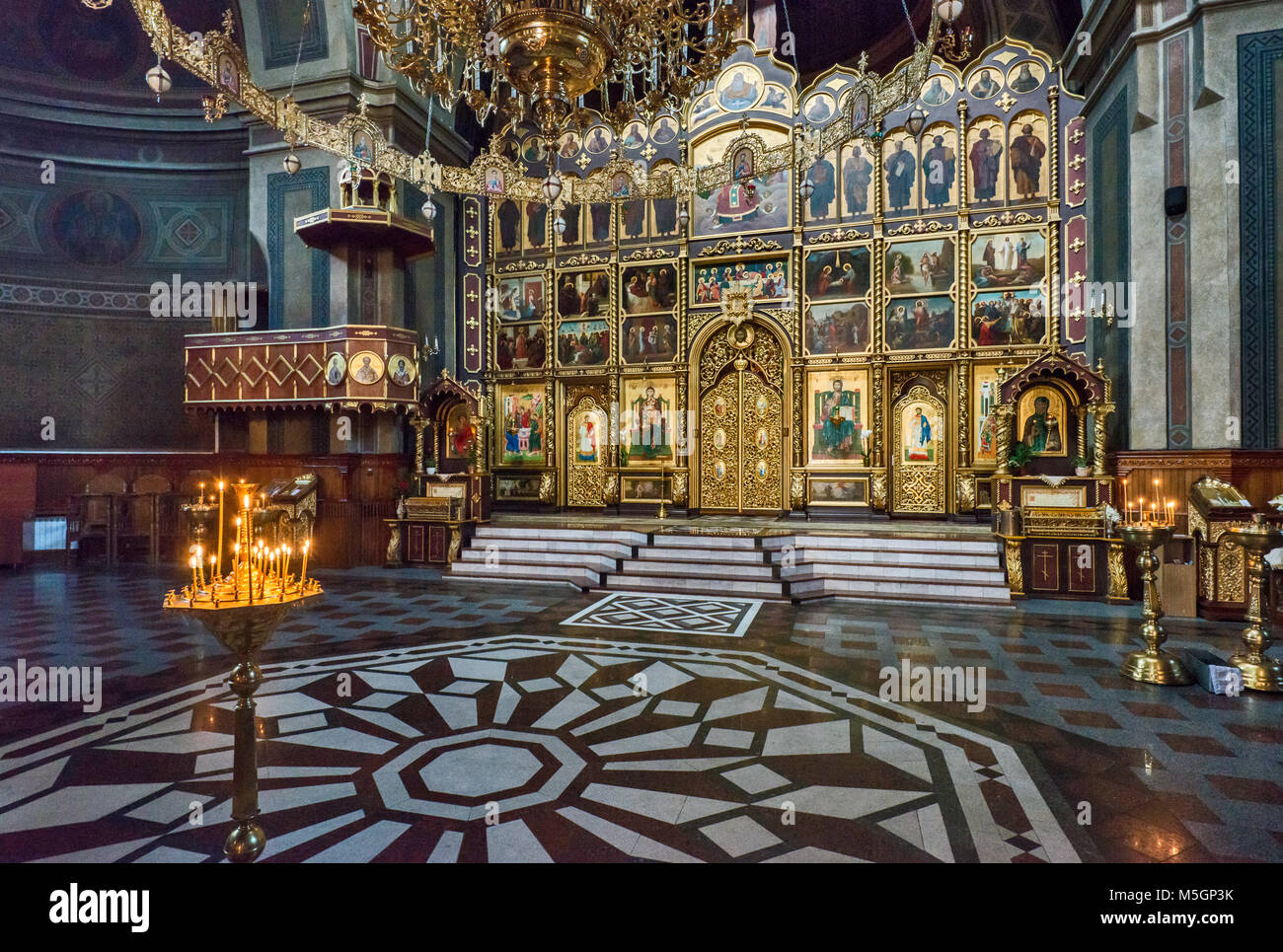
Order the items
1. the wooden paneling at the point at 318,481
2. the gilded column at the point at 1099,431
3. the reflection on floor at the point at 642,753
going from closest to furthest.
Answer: the reflection on floor at the point at 642,753, the gilded column at the point at 1099,431, the wooden paneling at the point at 318,481

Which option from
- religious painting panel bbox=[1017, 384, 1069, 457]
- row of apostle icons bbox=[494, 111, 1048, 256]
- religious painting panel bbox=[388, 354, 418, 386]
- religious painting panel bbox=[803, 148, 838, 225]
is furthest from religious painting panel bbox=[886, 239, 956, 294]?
religious painting panel bbox=[388, 354, 418, 386]

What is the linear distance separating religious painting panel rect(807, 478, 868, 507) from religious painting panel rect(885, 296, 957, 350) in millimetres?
2672

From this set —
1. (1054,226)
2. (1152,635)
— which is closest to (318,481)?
(1152,635)

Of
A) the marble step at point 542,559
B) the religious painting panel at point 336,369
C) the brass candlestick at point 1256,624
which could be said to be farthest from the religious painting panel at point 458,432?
the brass candlestick at point 1256,624

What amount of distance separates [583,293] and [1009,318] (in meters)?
8.28

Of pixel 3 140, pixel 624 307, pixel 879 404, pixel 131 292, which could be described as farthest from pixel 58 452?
pixel 879 404

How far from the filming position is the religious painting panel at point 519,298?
1432cm

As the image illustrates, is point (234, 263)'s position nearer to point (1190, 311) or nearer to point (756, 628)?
point (756, 628)

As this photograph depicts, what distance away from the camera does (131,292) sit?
13.1 meters

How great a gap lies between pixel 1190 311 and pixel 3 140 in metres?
19.9

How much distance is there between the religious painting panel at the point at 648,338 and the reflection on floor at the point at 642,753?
808cm

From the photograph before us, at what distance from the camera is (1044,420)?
1009cm

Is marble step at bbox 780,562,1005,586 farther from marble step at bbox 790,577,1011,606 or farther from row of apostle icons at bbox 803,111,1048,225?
row of apostle icons at bbox 803,111,1048,225

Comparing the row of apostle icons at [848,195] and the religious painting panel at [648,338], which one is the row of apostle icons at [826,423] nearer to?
the religious painting panel at [648,338]
